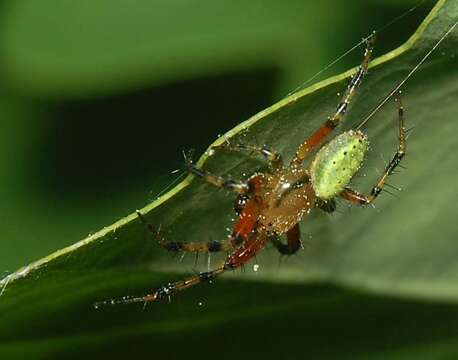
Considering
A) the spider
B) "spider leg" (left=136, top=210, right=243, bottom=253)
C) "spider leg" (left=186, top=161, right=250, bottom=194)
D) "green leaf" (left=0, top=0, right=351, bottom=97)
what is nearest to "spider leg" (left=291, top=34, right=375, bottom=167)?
the spider

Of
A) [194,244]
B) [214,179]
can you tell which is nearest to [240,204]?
[194,244]

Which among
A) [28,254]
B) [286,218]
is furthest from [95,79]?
[286,218]

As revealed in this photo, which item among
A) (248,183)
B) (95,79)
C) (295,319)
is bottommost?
(295,319)

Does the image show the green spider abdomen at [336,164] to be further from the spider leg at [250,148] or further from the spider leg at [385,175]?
the spider leg at [250,148]

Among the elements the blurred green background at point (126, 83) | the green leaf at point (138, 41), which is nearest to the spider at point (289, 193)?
the blurred green background at point (126, 83)

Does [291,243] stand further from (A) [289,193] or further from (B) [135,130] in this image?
(B) [135,130]

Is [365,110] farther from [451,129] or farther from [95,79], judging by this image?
[95,79]

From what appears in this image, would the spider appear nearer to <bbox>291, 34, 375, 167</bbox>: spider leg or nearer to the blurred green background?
<bbox>291, 34, 375, 167</bbox>: spider leg
